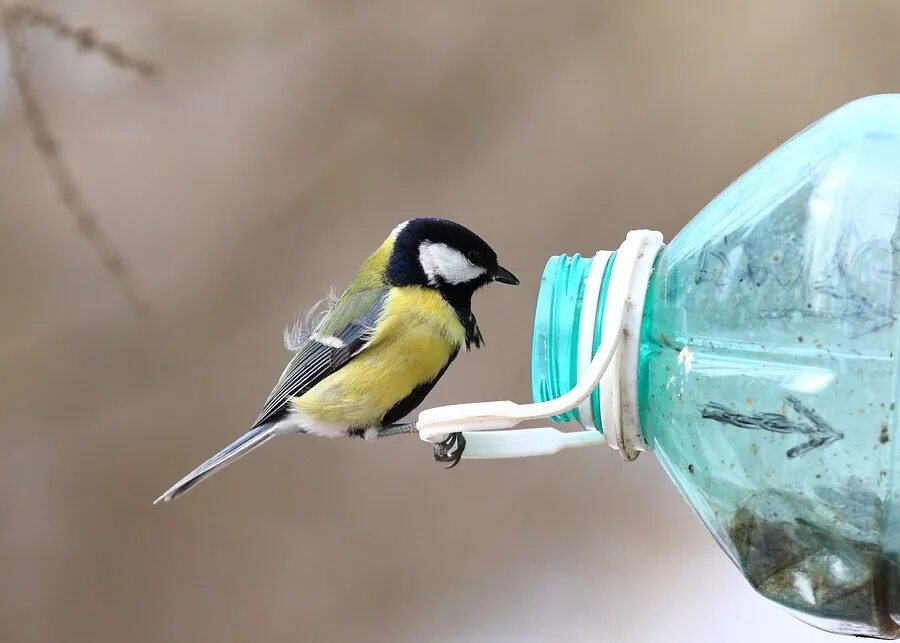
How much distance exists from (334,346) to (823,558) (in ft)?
1.72

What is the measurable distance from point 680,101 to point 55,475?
1191 mm

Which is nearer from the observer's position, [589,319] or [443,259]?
[589,319]

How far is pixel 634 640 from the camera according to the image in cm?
154

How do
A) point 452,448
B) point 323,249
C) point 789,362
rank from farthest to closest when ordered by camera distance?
point 323,249 → point 452,448 → point 789,362

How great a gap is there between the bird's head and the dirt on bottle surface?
0.37 m

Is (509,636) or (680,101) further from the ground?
(680,101)

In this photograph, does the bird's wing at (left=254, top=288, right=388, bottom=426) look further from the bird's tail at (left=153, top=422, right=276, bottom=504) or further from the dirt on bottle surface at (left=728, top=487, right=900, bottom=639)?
the dirt on bottle surface at (left=728, top=487, right=900, bottom=639)

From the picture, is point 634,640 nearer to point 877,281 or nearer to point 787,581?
point 787,581

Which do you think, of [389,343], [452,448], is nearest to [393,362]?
[389,343]

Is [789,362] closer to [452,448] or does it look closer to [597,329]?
[597,329]

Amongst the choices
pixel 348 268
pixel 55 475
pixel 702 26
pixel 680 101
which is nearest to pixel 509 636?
pixel 348 268

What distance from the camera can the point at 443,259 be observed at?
0.92 metres

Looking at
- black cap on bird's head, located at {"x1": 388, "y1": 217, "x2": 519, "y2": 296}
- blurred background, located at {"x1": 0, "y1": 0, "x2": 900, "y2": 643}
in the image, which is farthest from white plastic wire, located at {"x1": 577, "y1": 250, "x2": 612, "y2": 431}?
blurred background, located at {"x1": 0, "y1": 0, "x2": 900, "y2": 643}

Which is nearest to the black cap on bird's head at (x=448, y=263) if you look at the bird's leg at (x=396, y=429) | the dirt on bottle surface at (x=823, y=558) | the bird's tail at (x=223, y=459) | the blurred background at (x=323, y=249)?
the bird's leg at (x=396, y=429)
